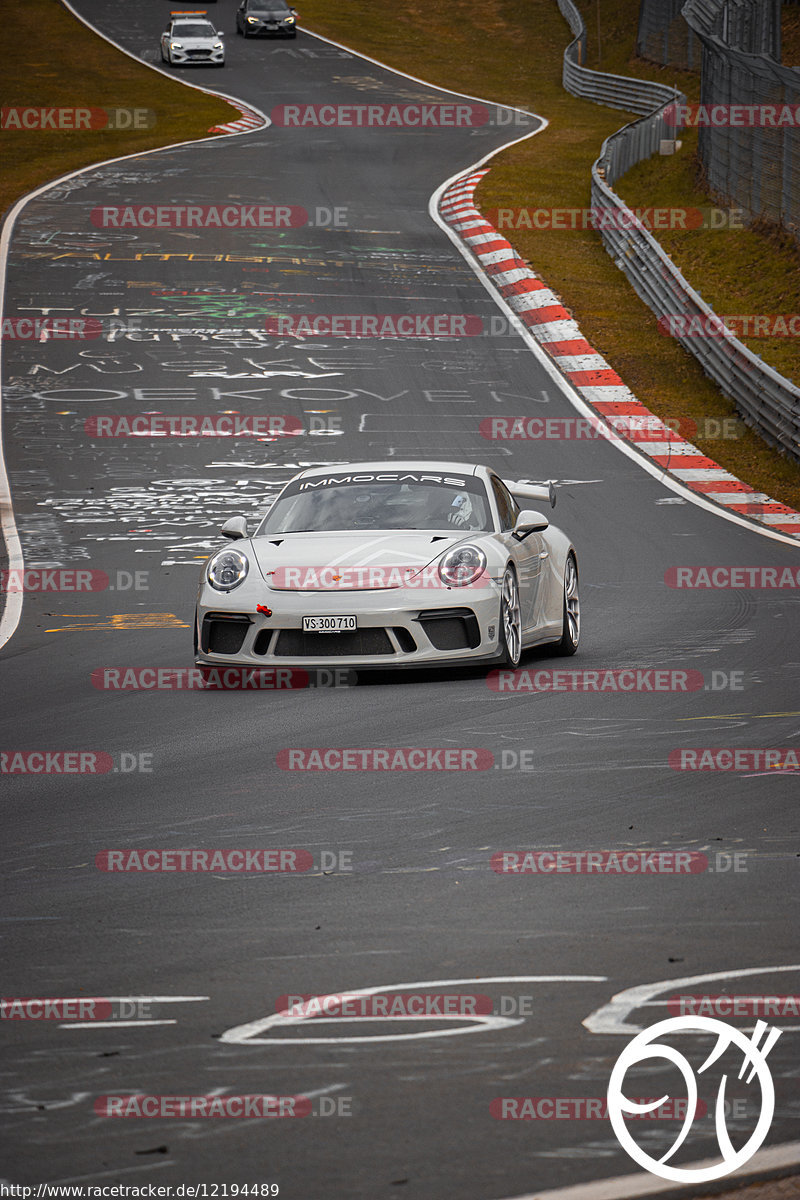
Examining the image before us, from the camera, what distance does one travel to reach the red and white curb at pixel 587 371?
18.7 metres

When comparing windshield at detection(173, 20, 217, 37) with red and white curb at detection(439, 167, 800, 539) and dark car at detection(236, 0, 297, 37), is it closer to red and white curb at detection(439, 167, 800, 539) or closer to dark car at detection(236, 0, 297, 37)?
dark car at detection(236, 0, 297, 37)

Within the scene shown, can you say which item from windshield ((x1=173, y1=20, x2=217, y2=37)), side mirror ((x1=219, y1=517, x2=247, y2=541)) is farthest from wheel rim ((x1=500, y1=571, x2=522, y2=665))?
windshield ((x1=173, y1=20, x2=217, y2=37))

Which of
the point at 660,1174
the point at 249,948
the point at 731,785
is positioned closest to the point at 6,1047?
the point at 249,948

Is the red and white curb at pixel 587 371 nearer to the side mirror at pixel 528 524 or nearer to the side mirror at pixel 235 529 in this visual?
the side mirror at pixel 528 524

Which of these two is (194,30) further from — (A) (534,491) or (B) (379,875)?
(B) (379,875)

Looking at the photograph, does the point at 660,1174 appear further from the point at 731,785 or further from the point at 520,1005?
the point at 731,785

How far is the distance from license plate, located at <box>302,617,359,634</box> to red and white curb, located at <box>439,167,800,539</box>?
27.0 feet

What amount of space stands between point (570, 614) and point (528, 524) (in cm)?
87

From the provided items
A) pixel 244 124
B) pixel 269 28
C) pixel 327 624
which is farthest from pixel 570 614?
pixel 269 28

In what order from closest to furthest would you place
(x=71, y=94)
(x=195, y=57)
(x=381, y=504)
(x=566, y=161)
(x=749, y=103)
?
(x=381, y=504) → (x=749, y=103) → (x=566, y=161) → (x=71, y=94) → (x=195, y=57)

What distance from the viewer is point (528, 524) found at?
10.5 meters

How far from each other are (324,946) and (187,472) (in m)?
15.4

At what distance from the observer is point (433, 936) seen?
15.8 feet

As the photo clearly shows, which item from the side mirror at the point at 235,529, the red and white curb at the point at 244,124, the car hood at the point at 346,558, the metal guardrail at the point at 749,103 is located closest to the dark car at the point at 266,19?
the red and white curb at the point at 244,124
